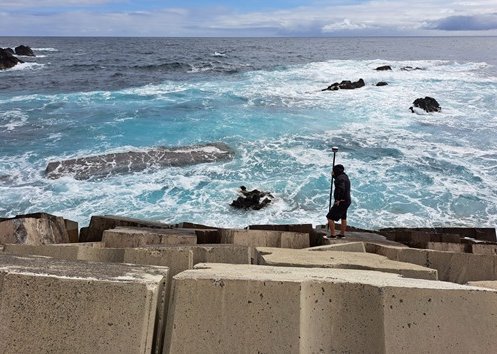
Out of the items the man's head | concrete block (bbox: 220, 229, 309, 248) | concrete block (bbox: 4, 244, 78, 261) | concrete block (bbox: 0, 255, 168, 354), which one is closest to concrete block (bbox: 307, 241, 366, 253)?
concrete block (bbox: 220, 229, 309, 248)

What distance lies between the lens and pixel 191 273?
2.98m

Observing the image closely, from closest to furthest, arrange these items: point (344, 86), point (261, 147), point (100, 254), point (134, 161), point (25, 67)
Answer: point (100, 254), point (134, 161), point (261, 147), point (344, 86), point (25, 67)

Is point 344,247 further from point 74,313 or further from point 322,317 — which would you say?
point 74,313

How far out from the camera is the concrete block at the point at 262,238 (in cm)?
564

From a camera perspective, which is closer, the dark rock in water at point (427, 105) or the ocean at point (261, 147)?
the ocean at point (261, 147)

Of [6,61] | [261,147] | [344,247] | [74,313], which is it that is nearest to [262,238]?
[344,247]

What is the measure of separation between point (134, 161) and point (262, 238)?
30.9ft

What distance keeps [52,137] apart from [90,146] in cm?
230

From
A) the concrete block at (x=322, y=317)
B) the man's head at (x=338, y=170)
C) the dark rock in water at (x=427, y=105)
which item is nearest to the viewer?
the concrete block at (x=322, y=317)

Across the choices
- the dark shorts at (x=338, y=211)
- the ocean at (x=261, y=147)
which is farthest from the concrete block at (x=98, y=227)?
the ocean at (x=261, y=147)

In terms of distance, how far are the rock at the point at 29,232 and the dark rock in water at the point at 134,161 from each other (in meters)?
7.63

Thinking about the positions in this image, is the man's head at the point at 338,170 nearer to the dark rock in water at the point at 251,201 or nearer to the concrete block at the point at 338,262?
the concrete block at the point at 338,262

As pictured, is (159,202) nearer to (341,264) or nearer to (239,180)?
(239,180)

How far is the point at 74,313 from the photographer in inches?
102
